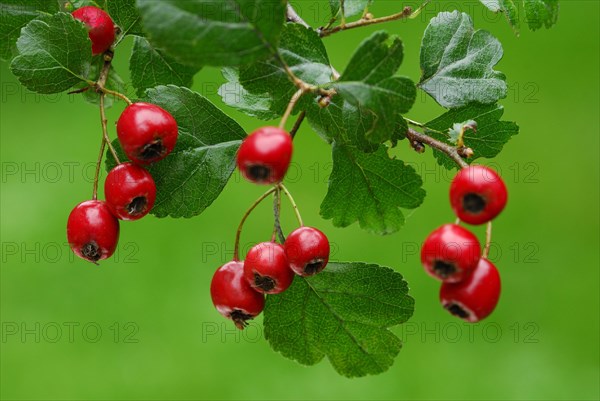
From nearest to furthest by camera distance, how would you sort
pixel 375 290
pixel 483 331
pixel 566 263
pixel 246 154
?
pixel 246 154, pixel 375 290, pixel 483 331, pixel 566 263

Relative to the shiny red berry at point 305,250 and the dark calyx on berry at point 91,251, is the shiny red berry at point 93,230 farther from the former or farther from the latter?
the shiny red berry at point 305,250

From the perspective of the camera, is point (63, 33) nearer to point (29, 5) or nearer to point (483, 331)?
point (29, 5)

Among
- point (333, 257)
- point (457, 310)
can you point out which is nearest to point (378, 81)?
point (457, 310)

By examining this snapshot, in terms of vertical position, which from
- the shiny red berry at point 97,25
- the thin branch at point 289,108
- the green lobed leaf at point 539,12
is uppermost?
the green lobed leaf at point 539,12

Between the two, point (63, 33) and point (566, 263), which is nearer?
point (63, 33)

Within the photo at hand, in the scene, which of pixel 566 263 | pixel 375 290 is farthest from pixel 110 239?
pixel 566 263

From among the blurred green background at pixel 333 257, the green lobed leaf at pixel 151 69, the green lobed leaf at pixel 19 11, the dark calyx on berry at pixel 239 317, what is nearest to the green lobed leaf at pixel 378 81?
the dark calyx on berry at pixel 239 317
